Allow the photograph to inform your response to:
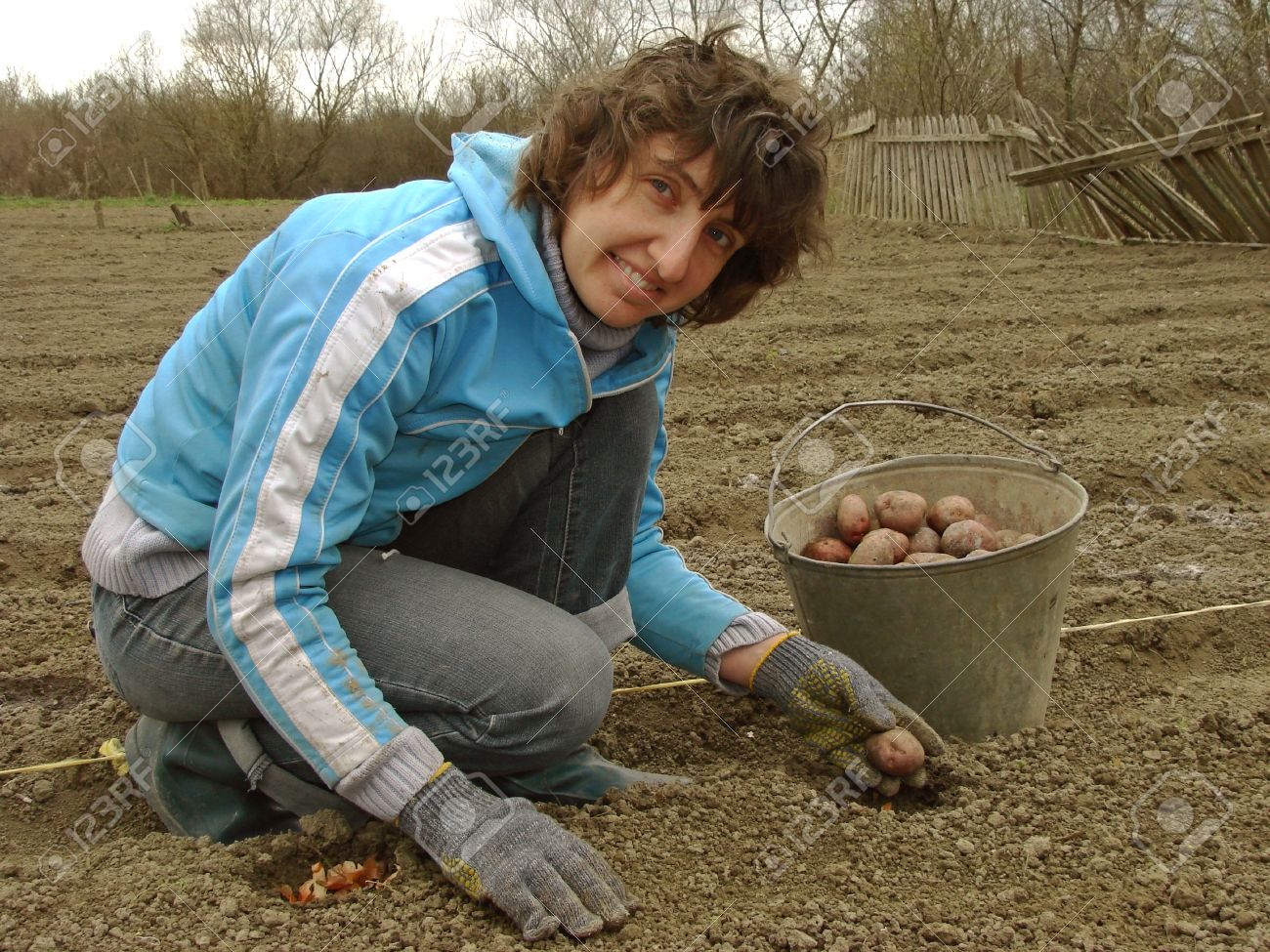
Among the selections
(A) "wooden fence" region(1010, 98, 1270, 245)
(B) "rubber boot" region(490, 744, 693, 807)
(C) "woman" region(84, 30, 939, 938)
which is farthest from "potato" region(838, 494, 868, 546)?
(A) "wooden fence" region(1010, 98, 1270, 245)

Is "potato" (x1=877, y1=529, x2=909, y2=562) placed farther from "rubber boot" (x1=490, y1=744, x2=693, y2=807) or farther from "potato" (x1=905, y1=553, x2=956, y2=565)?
"rubber boot" (x1=490, y1=744, x2=693, y2=807)

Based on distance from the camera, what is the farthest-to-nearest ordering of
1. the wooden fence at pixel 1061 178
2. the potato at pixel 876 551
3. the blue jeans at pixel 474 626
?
the wooden fence at pixel 1061 178 < the potato at pixel 876 551 < the blue jeans at pixel 474 626

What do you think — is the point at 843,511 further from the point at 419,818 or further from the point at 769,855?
the point at 419,818

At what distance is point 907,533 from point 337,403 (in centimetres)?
117

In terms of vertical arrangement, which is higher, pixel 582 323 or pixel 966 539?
pixel 582 323

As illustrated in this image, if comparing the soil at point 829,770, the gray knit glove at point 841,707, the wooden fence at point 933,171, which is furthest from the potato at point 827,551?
the wooden fence at point 933,171

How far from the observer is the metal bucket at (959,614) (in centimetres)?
189

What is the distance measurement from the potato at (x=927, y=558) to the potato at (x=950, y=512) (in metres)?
0.11

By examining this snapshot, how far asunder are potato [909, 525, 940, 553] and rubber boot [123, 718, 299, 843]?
119 centimetres

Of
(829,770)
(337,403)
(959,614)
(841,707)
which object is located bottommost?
(829,770)

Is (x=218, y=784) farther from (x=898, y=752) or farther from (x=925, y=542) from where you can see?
(x=925, y=542)

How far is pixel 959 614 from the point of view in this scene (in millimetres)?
1921

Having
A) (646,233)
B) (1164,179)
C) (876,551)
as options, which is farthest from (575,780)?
(1164,179)

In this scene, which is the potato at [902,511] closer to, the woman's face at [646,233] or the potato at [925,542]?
the potato at [925,542]
